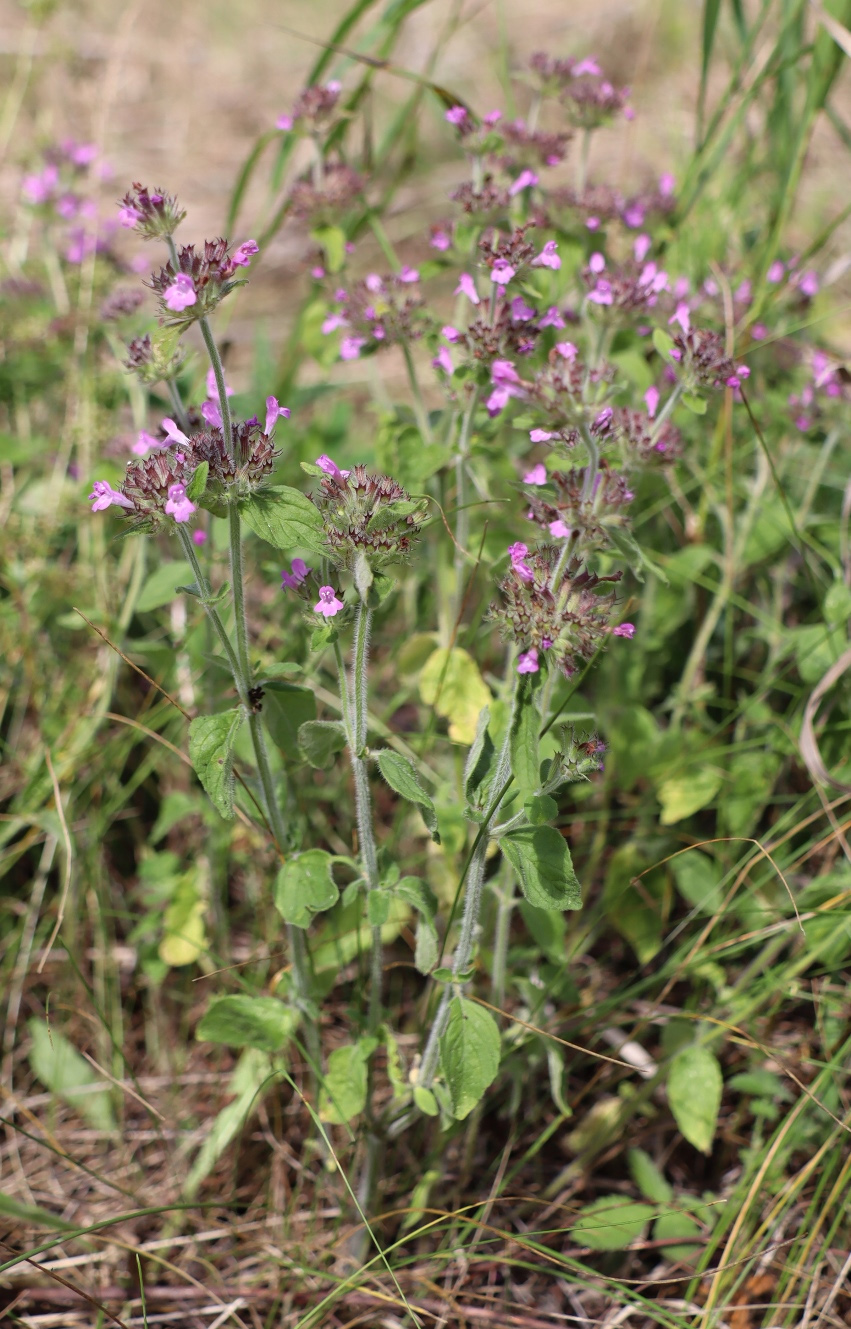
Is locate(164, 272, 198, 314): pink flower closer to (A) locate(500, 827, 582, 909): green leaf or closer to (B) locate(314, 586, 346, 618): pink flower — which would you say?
(B) locate(314, 586, 346, 618): pink flower

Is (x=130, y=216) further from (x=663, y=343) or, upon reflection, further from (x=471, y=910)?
(x=471, y=910)

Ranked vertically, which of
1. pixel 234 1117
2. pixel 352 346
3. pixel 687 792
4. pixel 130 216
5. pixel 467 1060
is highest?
pixel 130 216

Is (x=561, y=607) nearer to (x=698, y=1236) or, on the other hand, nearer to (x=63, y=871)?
(x=698, y=1236)

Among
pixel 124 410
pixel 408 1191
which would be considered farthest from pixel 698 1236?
pixel 124 410

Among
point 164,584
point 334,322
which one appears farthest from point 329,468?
point 334,322

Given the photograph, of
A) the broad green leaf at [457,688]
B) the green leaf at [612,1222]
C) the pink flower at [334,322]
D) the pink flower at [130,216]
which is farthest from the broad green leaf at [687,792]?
the pink flower at [130,216]

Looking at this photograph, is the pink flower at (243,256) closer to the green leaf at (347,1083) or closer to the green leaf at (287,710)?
the green leaf at (287,710)
